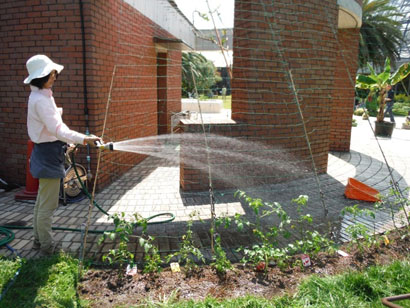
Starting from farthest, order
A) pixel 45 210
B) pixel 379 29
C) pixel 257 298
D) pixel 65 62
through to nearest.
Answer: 1. pixel 379 29
2. pixel 65 62
3. pixel 45 210
4. pixel 257 298

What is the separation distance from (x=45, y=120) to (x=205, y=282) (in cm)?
227

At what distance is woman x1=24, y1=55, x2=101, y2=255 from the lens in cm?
334

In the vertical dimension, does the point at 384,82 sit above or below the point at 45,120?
above

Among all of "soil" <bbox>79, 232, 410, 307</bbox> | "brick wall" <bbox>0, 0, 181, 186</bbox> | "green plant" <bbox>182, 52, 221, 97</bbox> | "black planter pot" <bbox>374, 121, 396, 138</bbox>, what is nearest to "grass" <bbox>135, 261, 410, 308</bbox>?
"soil" <bbox>79, 232, 410, 307</bbox>

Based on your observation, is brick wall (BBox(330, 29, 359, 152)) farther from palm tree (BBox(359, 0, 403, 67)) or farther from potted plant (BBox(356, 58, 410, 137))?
palm tree (BBox(359, 0, 403, 67))

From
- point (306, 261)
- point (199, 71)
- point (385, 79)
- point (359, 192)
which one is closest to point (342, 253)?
point (306, 261)

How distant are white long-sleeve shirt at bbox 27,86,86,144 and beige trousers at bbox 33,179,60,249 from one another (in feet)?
1.73

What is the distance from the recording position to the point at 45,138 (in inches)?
137

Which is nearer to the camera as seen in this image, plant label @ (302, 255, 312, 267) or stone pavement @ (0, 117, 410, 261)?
plant label @ (302, 255, 312, 267)

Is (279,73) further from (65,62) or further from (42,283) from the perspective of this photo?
(42,283)

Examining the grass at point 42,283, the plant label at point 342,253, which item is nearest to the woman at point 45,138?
the grass at point 42,283

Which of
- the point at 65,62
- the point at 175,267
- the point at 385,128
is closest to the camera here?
the point at 175,267

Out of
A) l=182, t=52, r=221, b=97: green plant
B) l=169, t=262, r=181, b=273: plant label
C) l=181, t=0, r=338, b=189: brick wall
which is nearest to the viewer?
l=169, t=262, r=181, b=273: plant label

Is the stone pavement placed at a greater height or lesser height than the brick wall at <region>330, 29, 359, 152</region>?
lesser
